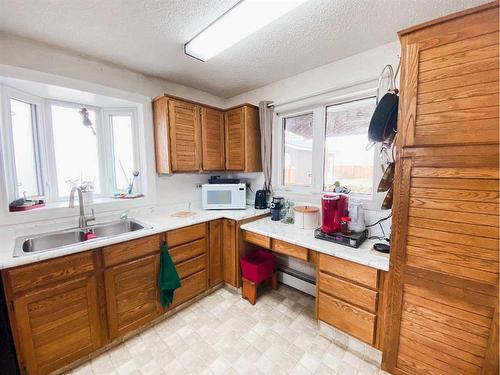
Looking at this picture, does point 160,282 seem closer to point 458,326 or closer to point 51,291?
point 51,291

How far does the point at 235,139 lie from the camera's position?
2.57 m

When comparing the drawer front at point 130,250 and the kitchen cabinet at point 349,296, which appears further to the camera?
the drawer front at point 130,250

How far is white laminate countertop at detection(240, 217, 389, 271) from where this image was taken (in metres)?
1.36

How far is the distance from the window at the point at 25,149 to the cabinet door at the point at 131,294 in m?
1.20

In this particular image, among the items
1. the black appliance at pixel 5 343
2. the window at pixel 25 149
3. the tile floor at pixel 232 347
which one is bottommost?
the tile floor at pixel 232 347

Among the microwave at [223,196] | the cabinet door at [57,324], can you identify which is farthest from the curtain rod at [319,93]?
the cabinet door at [57,324]

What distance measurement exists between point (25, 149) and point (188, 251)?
1.71 m

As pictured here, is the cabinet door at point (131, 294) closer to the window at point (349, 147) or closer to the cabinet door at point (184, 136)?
the cabinet door at point (184, 136)

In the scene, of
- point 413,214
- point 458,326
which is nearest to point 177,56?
point 413,214

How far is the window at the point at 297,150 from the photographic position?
2.34 metres

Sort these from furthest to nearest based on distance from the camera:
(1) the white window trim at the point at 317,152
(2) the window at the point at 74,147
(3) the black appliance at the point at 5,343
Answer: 1. (2) the window at the point at 74,147
2. (1) the white window trim at the point at 317,152
3. (3) the black appliance at the point at 5,343

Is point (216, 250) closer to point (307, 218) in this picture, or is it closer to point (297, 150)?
point (307, 218)

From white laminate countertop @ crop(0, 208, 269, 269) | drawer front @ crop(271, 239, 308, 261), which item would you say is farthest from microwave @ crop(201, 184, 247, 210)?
drawer front @ crop(271, 239, 308, 261)

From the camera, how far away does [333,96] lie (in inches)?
78.0
